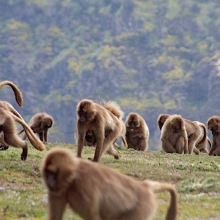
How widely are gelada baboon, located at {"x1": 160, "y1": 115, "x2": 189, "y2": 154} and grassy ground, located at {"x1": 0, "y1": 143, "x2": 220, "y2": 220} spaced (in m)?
4.58

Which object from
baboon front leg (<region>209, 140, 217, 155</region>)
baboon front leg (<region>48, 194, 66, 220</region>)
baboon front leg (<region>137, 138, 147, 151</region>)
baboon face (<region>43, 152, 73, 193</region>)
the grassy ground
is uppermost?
baboon face (<region>43, 152, 73, 193</region>)

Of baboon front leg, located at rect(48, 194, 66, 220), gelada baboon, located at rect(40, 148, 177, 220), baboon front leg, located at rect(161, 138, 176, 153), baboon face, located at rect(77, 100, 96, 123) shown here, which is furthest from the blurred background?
baboon front leg, located at rect(48, 194, 66, 220)

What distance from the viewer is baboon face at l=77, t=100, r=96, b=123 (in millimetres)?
13289

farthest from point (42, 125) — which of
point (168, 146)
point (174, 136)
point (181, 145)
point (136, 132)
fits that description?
point (181, 145)

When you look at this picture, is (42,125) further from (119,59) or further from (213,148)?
(119,59)

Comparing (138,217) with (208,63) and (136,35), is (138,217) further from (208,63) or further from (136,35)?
(136,35)

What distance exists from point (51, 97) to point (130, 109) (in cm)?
2848

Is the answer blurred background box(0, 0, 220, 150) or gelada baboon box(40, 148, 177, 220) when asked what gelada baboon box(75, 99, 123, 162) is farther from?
blurred background box(0, 0, 220, 150)

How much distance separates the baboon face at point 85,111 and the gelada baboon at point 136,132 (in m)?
9.58

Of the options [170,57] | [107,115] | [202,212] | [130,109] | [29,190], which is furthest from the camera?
[170,57]

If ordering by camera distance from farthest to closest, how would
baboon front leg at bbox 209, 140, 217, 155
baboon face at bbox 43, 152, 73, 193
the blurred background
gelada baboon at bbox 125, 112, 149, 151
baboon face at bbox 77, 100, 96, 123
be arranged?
1. the blurred background
2. baboon front leg at bbox 209, 140, 217, 155
3. gelada baboon at bbox 125, 112, 149, 151
4. baboon face at bbox 77, 100, 96, 123
5. baboon face at bbox 43, 152, 73, 193

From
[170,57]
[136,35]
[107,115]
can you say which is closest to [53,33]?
[136,35]

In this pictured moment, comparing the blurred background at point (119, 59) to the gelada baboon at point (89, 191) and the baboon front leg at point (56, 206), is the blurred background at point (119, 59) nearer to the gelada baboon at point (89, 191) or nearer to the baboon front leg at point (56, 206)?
the gelada baboon at point (89, 191)

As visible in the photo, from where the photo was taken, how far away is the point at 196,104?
A: 162m
